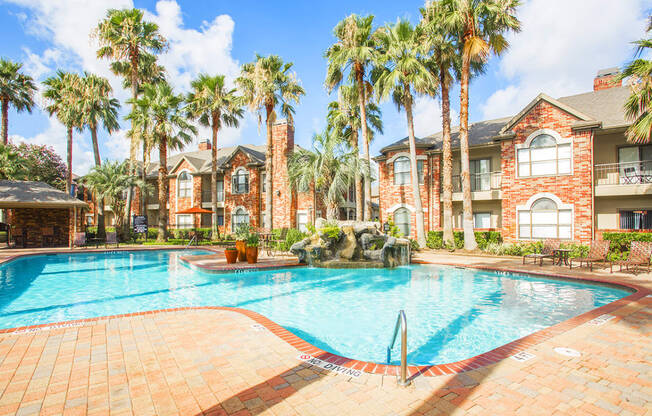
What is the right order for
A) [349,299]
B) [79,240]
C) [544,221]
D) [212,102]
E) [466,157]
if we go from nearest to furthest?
[349,299]
[466,157]
[544,221]
[79,240]
[212,102]

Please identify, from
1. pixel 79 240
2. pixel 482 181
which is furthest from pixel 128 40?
pixel 482 181

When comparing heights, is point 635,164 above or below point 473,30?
below

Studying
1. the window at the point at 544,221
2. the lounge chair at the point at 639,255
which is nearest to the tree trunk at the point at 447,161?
the window at the point at 544,221

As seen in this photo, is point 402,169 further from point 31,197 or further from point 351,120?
point 31,197

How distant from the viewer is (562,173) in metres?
17.3

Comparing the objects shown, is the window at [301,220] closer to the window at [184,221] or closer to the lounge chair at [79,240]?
the window at [184,221]

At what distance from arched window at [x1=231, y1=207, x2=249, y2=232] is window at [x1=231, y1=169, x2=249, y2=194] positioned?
1.55 metres

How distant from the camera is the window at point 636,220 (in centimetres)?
1617

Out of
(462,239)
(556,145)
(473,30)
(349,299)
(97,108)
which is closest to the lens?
(349,299)

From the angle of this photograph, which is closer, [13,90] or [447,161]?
[447,161]

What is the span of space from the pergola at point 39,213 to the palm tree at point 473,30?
22.6 m

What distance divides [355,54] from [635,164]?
15.5 m

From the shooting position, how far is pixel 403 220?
22.2 meters

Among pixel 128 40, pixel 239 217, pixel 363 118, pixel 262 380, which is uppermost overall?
pixel 128 40
